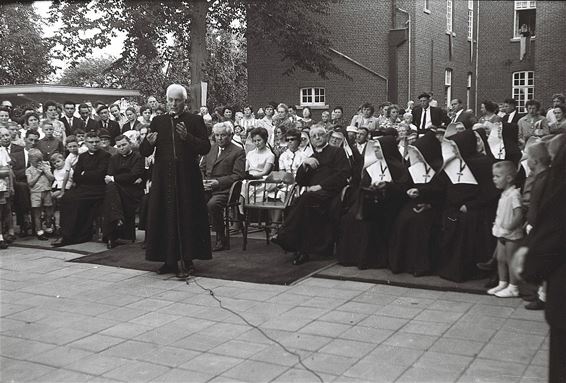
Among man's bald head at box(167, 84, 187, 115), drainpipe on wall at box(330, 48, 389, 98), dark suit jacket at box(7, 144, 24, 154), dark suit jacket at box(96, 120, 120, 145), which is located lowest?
dark suit jacket at box(7, 144, 24, 154)

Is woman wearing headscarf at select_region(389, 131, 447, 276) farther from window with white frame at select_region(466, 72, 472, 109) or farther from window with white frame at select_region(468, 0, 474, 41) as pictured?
window with white frame at select_region(466, 72, 472, 109)

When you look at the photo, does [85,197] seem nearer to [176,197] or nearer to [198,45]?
[176,197]

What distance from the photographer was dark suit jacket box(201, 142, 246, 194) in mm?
9734

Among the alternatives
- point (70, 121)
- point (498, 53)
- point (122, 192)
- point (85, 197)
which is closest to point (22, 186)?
point (85, 197)

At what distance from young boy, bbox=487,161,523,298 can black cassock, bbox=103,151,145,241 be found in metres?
5.50

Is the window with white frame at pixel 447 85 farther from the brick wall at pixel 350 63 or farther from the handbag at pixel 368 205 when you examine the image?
the handbag at pixel 368 205

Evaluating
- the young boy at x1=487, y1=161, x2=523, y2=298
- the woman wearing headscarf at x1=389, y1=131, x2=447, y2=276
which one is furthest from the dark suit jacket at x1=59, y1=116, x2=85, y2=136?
the young boy at x1=487, y1=161, x2=523, y2=298

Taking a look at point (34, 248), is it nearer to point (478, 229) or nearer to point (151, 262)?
point (151, 262)

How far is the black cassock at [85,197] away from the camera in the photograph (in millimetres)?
10492

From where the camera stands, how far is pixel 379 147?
327 inches

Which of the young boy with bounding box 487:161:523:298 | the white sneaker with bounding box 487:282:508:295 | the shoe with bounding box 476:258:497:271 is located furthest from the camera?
the shoe with bounding box 476:258:497:271

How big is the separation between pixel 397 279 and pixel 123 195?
466 cm

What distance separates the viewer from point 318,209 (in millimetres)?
8609

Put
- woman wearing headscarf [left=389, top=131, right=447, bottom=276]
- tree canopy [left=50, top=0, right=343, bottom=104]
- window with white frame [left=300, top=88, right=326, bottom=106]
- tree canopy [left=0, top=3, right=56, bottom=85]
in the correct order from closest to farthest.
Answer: woman wearing headscarf [left=389, top=131, right=447, bottom=276] → tree canopy [left=50, top=0, right=343, bottom=104] → window with white frame [left=300, top=88, right=326, bottom=106] → tree canopy [left=0, top=3, right=56, bottom=85]
